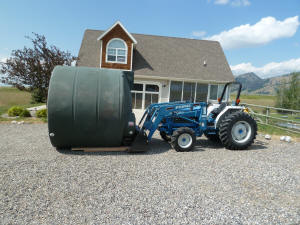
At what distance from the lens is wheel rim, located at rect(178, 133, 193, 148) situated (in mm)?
6113

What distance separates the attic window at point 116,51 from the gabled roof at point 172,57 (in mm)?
1074

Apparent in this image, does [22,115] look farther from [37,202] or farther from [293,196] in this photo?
[293,196]

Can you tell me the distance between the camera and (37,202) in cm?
311

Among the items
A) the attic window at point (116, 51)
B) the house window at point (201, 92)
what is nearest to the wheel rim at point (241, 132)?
the house window at point (201, 92)

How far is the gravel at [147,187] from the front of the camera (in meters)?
2.89

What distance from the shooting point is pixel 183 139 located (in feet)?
20.2

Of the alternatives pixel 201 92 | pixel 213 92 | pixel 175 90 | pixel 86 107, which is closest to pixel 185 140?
pixel 86 107

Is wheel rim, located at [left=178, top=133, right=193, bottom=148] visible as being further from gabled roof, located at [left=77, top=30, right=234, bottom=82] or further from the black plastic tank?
gabled roof, located at [left=77, top=30, right=234, bottom=82]

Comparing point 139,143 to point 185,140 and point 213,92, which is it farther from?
point 213,92

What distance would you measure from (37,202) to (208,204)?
9.19ft

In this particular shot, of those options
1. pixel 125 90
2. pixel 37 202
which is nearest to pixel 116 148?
pixel 125 90

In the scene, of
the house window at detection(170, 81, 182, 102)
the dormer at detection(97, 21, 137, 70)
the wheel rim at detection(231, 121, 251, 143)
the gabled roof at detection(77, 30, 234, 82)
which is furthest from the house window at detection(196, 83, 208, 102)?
the wheel rim at detection(231, 121, 251, 143)

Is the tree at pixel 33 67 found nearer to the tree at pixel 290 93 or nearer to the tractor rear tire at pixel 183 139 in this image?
the tractor rear tire at pixel 183 139

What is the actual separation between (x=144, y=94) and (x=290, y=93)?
83.0 feet
